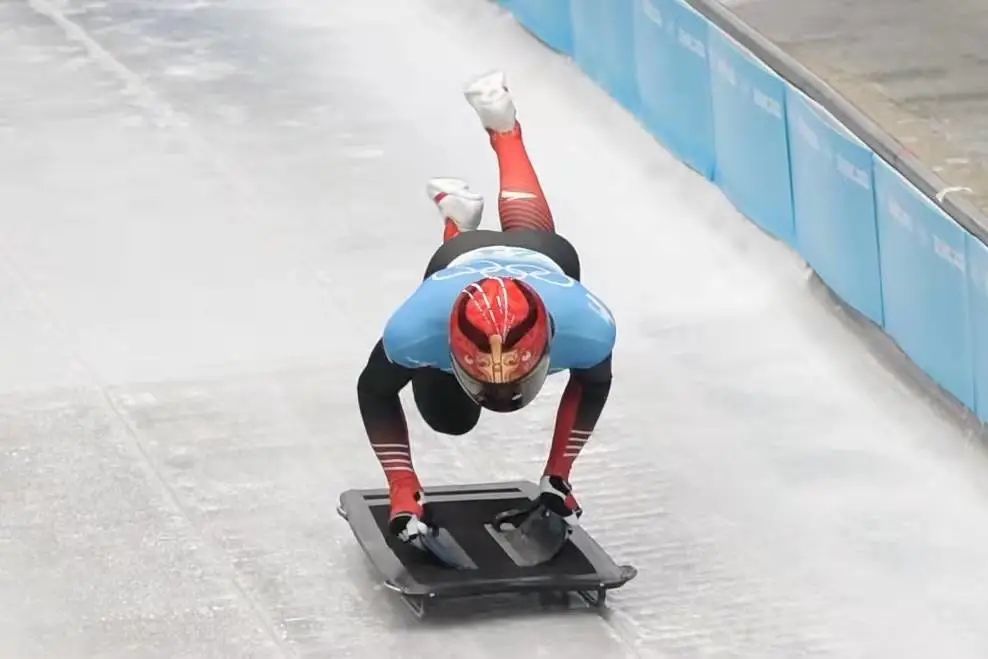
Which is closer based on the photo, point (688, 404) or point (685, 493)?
point (685, 493)

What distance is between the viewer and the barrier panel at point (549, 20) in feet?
35.2

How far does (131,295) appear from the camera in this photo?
25.7 feet

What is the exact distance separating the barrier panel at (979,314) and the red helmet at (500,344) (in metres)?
2.07

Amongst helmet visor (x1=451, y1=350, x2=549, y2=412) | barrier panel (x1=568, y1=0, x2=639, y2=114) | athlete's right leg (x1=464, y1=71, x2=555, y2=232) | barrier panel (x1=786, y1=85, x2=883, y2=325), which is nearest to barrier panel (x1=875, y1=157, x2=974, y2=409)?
barrier panel (x1=786, y1=85, x2=883, y2=325)

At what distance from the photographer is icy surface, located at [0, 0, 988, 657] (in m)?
5.56

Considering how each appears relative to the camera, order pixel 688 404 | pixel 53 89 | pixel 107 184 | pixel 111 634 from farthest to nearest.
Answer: pixel 53 89
pixel 107 184
pixel 688 404
pixel 111 634

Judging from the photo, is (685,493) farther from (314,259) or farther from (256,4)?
(256,4)

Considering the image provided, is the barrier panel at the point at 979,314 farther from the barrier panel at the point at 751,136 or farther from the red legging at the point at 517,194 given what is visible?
the barrier panel at the point at 751,136

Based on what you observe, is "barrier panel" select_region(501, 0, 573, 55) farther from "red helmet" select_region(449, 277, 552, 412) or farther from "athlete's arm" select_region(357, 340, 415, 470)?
"red helmet" select_region(449, 277, 552, 412)

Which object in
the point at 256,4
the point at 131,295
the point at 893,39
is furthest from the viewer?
the point at 256,4

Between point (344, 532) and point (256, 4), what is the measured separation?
6.57 m

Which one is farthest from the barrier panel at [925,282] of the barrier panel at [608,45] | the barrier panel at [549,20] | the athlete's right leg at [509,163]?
the barrier panel at [549,20]

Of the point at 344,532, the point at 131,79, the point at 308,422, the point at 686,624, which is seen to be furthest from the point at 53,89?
the point at 686,624

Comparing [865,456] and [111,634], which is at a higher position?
[111,634]
